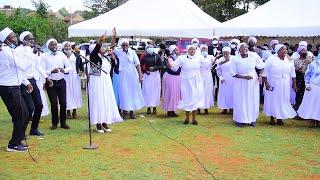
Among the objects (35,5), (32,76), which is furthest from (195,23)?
(35,5)

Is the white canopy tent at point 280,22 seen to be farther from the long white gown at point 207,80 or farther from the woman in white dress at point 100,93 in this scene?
the woman in white dress at point 100,93

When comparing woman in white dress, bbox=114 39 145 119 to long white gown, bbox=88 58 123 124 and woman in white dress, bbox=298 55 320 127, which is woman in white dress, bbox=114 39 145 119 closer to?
long white gown, bbox=88 58 123 124

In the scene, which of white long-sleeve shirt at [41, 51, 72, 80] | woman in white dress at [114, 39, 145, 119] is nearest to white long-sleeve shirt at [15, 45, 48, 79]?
white long-sleeve shirt at [41, 51, 72, 80]

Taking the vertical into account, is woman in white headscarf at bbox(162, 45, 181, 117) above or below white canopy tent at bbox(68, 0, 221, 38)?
below

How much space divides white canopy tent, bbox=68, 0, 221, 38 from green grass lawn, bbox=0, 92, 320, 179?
3.91m

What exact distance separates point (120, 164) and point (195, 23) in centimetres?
827

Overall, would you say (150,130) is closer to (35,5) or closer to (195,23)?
(195,23)

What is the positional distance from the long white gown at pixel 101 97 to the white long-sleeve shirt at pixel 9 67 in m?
1.96

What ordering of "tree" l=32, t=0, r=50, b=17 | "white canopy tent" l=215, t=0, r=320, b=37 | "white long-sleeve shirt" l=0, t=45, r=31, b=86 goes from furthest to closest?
"tree" l=32, t=0, r=50, b=17 < "white canopy tent" l=215, t=0, r=320, b=37 < "white long-sleeve shirt" l=0, t=45, r=31, b=86

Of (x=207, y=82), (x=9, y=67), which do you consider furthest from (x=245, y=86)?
(x=9, y=67)

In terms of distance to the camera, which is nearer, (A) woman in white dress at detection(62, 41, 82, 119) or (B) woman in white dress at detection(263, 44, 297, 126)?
(B) woman in white dress at detection(263, 44, 297, 126)

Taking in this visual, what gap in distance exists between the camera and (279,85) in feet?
37.2

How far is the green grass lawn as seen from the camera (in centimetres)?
722

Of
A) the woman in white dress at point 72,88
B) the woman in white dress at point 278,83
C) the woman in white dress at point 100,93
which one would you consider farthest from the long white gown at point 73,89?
the woman in white dress at point 278,83
